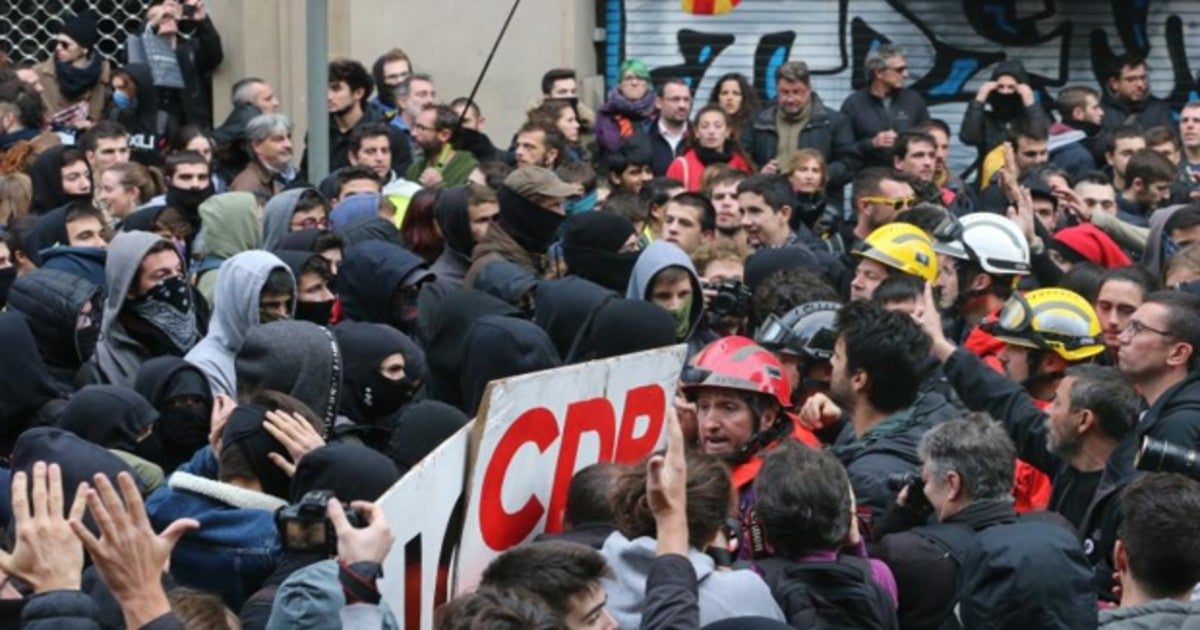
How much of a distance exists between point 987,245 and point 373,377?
2812 mm

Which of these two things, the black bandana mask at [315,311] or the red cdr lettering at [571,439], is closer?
the red cdr lettering at [571,439]

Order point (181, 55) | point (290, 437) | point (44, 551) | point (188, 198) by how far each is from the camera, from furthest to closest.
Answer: point (181, 55) < point (188, 198) < point (290, 437) < point (44, 551)

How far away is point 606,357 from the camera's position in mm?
7941

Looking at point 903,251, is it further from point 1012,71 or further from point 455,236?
point 1012,71

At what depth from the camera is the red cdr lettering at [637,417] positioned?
654 centimetres

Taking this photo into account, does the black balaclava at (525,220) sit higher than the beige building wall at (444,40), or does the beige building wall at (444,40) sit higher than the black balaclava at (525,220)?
the black balaclava at (525,220)

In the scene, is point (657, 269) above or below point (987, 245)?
above

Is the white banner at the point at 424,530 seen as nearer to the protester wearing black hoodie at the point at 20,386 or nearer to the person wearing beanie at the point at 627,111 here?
the protester wearing black hoodie at the point at 20,386

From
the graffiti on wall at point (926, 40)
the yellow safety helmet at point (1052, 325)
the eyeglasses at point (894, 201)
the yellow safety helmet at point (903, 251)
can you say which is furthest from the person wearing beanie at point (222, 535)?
the graffiti on wall at point (926, 40)

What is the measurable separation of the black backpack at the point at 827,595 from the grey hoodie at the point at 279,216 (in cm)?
493

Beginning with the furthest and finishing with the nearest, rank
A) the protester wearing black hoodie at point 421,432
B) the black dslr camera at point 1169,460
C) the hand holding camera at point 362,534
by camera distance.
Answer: the protester wearing black hoodie at point 421,432 < the black dslr camera at point 1169,460 < the hand holding camera at point 362,534

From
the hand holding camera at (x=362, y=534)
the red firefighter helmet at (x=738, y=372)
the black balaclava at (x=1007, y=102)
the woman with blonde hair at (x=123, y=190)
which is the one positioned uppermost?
the hand holding camera at (x=362, y=534)

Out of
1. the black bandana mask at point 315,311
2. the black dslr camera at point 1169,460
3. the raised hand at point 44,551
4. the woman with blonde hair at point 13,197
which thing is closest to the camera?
the raised hand at point 44,551

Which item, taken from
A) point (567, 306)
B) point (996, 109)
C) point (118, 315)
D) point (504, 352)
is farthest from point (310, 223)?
point (996, 109)
